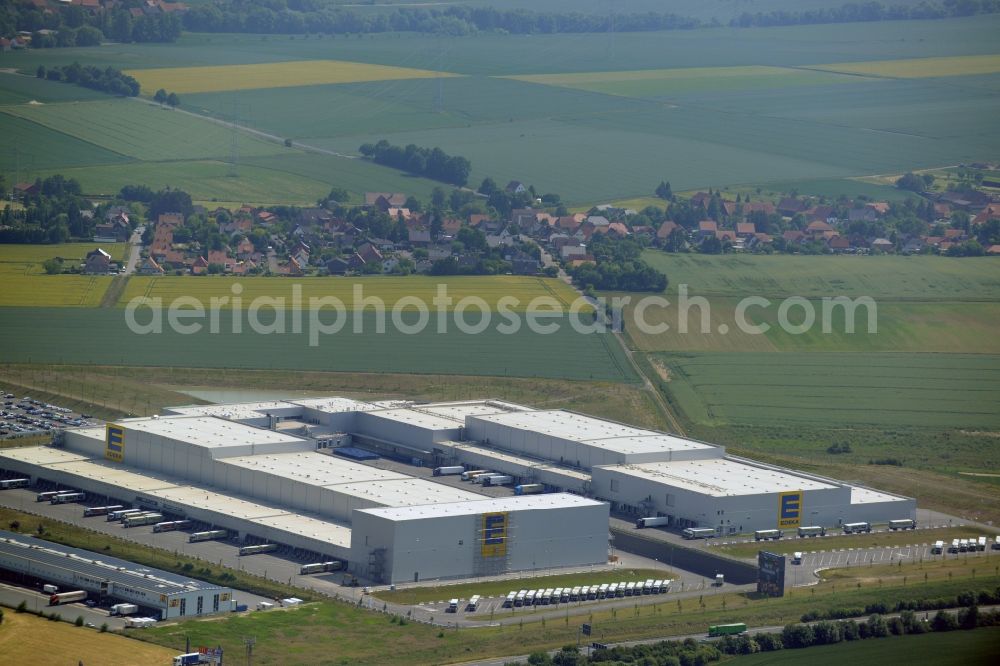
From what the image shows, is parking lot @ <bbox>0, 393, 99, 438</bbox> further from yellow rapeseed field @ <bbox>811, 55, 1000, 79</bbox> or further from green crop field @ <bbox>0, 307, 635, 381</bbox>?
yellow rapeseed field @ <bbox>811, 55, 1000, 79</bbox>

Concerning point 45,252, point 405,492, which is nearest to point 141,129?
point 45,252

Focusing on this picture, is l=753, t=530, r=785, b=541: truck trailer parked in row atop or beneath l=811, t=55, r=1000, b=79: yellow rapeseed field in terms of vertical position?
beneath

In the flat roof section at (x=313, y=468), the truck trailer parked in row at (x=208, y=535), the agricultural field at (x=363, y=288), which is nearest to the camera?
the truck trailer parked in row at (x=208, y=535)

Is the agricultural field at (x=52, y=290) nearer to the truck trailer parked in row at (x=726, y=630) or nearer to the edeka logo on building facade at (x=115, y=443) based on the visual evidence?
the edeka logo on building facade at (x=115, y=443)

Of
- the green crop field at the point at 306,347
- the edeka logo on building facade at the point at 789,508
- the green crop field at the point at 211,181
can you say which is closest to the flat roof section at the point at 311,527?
the edeka logo on building facade at the point at 789,508

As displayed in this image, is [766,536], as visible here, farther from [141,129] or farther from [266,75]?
[266,75]

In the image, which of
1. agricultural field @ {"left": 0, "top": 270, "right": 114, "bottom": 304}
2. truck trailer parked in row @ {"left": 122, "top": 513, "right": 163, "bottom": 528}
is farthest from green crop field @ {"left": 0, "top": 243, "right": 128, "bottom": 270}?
truck trailer parked in row @ {"left": 122, "top": 513, "right": 163, "bottom": 528}
